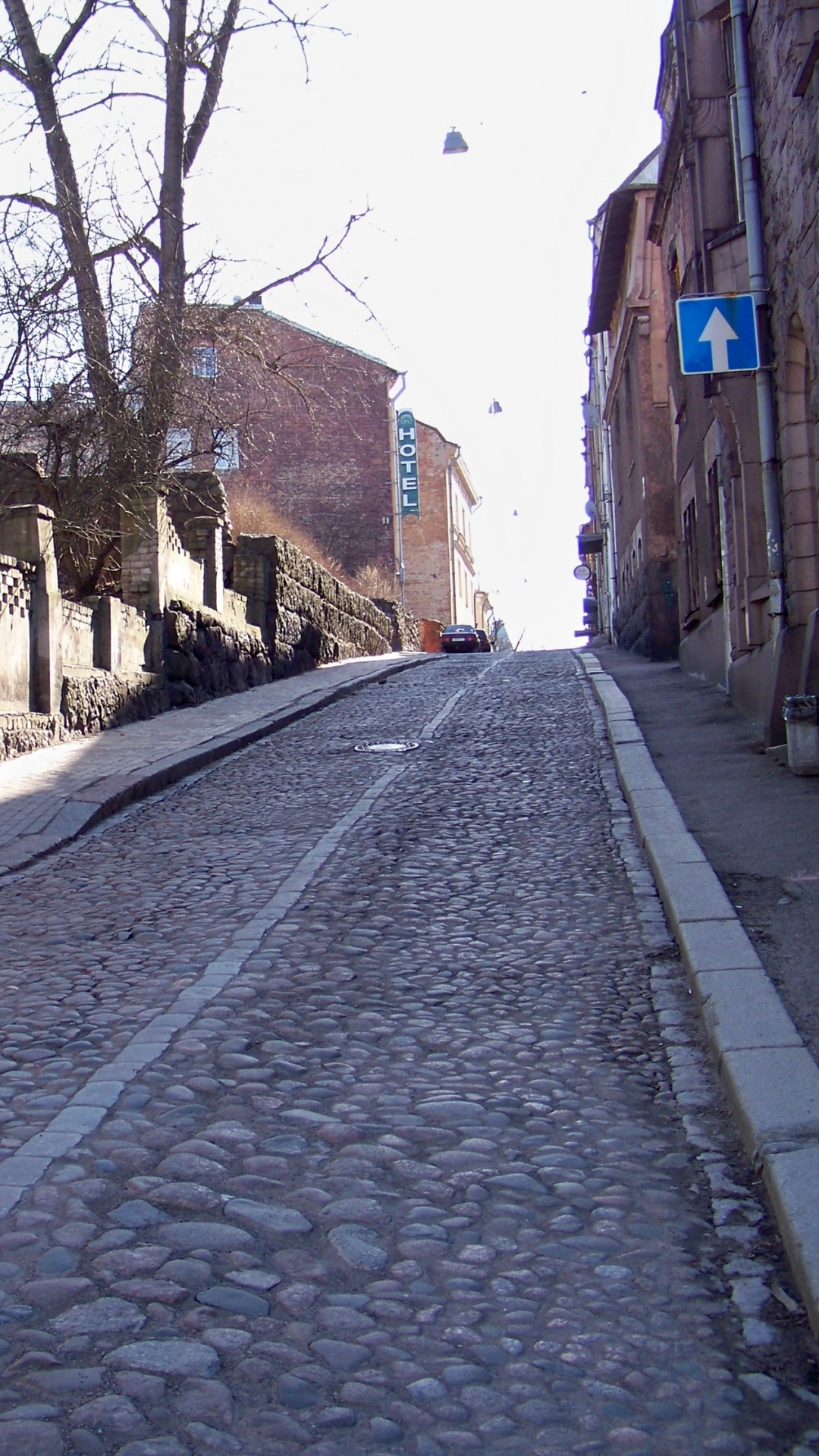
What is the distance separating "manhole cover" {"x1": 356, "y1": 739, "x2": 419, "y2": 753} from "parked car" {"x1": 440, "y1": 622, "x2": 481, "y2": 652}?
31.3 meters

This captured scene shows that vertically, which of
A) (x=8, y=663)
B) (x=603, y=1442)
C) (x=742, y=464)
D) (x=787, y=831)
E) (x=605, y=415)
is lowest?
(x=603, y=1442)

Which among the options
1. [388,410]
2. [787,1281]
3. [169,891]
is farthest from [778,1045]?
[388,410]

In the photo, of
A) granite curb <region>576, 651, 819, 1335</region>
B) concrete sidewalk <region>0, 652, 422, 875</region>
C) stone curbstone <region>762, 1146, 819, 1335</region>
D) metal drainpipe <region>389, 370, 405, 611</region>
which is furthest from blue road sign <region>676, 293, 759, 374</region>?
metal drainpipe <region>389, 370, 405, 611</region>

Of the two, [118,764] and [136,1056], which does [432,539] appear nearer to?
[118,764]

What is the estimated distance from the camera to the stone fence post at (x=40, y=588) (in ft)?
42.8

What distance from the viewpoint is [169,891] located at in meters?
7.19

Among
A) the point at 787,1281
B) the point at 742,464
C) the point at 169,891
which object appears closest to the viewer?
the point at 787,1281

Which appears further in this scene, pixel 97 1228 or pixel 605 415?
pixel 605 415

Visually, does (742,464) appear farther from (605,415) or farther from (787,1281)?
(605,415)

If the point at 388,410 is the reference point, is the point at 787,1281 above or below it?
below

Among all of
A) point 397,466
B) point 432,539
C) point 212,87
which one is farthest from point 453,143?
point 432,539

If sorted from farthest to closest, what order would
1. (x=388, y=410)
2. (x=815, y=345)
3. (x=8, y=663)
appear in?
(x=388, y=410) < (x=8, y=663) < (x=815, y=345)

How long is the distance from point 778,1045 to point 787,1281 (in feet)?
3.94

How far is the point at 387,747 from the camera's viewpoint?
1283 centimetres
